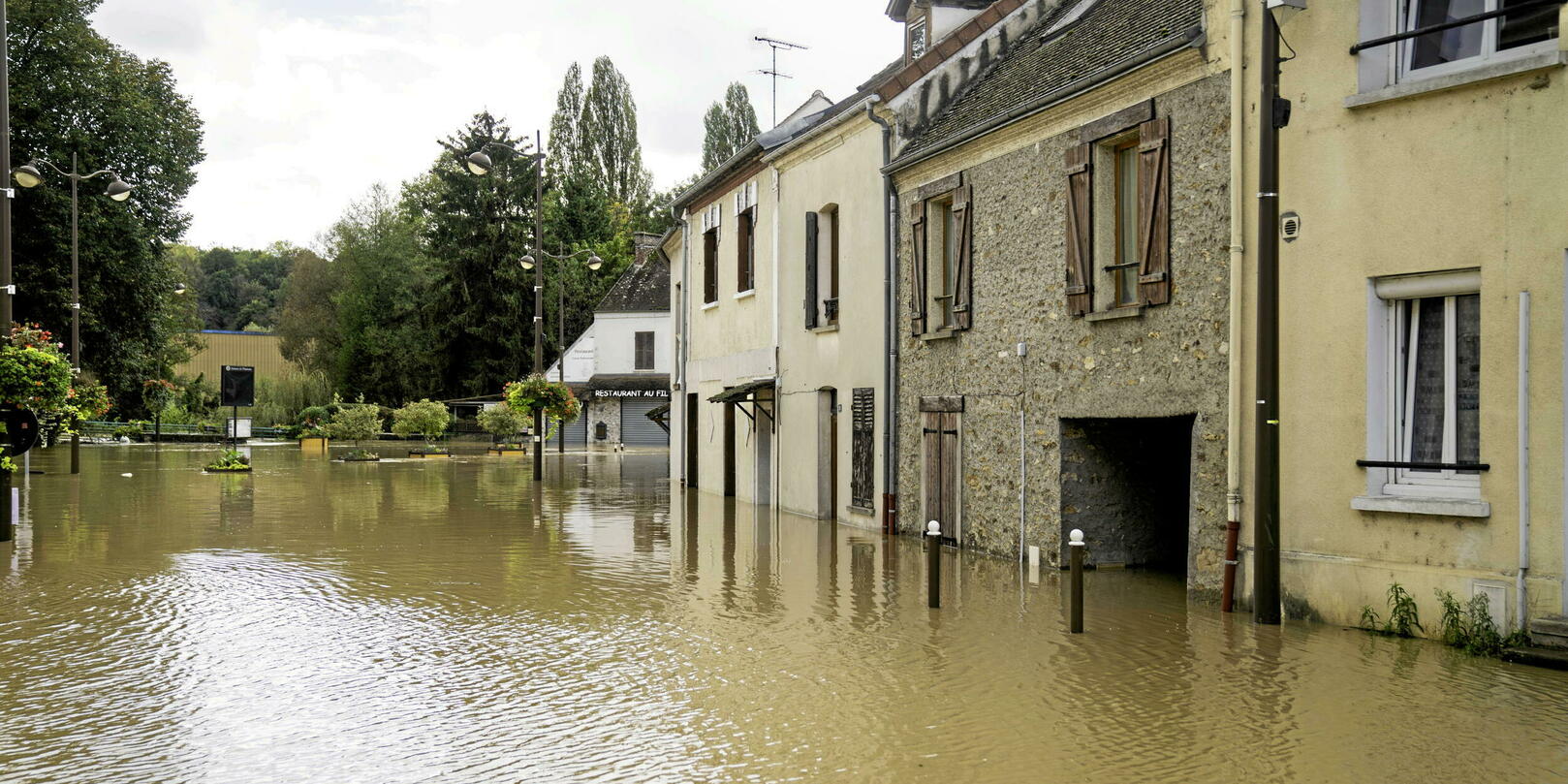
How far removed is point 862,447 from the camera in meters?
18.2

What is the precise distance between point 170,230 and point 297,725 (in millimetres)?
42576

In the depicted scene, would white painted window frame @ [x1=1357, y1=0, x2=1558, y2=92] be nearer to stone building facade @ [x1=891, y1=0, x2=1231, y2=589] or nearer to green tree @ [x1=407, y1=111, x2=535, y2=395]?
stone building facade @ [x1=891, y1=0, x2=1231, y2=589]

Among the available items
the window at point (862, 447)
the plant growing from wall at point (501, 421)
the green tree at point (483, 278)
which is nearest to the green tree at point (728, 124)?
the green tree at point (483, 278)

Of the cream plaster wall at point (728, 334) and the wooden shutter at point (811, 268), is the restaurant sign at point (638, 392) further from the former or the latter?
the wooden shutter at point (811, 268)

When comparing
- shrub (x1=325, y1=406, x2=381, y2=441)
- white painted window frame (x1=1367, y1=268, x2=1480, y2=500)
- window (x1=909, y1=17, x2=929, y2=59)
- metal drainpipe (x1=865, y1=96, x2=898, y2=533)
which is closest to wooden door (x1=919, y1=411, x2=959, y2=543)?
metal drainpipe (x1=865, y1=96, x2=898, y2=533)

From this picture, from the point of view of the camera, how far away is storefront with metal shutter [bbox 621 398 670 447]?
5597 centimetres

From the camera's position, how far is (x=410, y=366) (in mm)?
68375

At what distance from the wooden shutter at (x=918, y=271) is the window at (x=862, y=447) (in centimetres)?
156

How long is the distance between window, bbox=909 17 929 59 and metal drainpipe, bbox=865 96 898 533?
4330 millimetres

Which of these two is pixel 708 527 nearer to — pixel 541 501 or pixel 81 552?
pixel 541 501

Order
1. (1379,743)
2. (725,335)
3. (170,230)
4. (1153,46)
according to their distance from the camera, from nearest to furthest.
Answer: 1. (1379,743)
2. (1153,46)
3. (725,335)
4. (170,230)

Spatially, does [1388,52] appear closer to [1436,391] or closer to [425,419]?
[1436,391]

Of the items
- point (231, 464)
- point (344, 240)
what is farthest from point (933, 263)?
point (344, 240)

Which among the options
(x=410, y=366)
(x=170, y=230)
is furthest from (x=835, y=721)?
(x=410, y=366)
